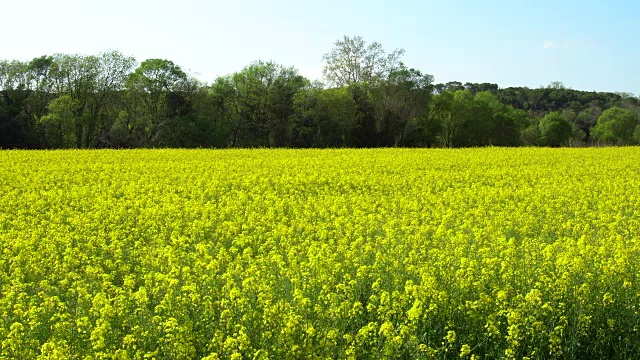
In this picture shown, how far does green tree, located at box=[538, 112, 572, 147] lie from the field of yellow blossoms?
7421cm

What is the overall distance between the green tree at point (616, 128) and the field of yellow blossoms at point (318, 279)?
292 ft

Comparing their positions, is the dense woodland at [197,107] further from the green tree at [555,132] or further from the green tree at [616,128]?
the green tree at [616,128]

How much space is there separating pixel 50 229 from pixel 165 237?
2.15m

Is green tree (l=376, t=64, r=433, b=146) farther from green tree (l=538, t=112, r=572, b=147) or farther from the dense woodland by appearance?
green tree (l=538, t=112, r=572, b=147)

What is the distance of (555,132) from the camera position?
284 feet

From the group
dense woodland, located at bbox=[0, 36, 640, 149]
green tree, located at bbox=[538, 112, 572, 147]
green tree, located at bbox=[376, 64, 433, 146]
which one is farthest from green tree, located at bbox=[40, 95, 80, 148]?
green tree, located at bbox=[538, 112, 572, 147]

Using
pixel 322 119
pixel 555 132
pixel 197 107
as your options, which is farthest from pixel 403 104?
pixel 555 132

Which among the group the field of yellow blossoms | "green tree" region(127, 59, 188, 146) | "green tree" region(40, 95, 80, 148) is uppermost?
"green tree" region(127, 59, 188, 146)

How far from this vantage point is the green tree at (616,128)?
96625 millimetres

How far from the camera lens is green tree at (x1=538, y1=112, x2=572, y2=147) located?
86.2 metres

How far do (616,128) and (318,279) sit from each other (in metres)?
102

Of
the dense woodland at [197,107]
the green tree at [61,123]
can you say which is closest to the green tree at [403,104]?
the dense woodland at [197,107]

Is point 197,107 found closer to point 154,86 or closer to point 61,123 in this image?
point 154,86

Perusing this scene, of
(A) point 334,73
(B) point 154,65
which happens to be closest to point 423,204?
(B) point 154,65
